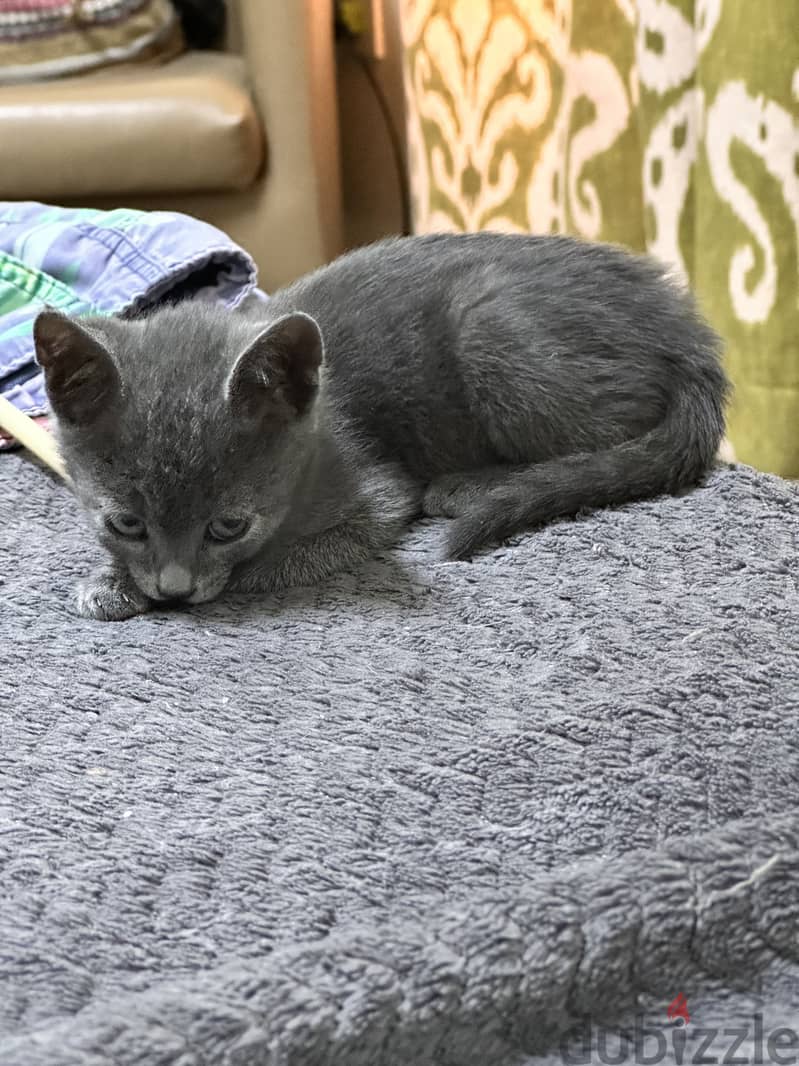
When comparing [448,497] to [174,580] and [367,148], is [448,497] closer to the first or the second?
[174,580]

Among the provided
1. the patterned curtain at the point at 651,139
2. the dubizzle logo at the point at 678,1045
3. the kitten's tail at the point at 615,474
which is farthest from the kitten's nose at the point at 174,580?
the patterned curtain at the point at 651,139

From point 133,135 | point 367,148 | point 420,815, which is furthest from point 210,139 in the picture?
point 420,815

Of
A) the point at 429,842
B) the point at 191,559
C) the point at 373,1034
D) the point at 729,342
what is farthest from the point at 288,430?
the point at 729,342

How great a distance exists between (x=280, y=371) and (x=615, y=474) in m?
0.45

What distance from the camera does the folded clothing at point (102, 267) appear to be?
1.90 meters

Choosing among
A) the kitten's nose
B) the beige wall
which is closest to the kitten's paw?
the kitten's nose

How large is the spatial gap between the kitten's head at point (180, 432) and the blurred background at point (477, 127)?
817 millimetres

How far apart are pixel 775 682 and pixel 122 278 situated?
137 centimetres

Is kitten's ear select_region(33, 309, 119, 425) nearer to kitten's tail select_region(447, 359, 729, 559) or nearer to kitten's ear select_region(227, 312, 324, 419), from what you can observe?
kitten's ear select_region(227, 312, 324, 419)

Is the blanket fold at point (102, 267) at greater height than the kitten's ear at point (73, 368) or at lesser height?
lesser

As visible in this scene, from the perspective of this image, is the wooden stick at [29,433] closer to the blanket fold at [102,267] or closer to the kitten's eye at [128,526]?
the blanket fold at [102,267]

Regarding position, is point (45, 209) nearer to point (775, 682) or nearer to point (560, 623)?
point (560, 623)

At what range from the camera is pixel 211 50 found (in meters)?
2.92

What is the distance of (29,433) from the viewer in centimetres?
161
